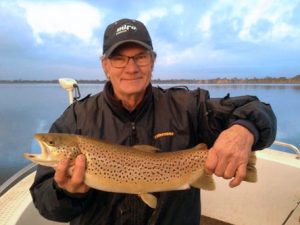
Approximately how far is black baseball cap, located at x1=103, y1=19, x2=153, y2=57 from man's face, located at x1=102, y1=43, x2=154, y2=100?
57 millimetres

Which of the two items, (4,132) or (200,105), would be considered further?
(4,132)

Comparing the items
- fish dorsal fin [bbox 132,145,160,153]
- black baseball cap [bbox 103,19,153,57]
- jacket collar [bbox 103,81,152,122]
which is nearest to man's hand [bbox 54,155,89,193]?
fish dorsal fin [bbox 132,145,160,153]

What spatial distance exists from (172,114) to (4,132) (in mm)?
17135

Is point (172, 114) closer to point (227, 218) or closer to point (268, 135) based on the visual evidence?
point (268, 135)

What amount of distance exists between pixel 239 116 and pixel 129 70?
3.34ft

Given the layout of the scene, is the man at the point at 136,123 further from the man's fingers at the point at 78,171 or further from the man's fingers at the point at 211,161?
the man's fingers at the point at 211,161

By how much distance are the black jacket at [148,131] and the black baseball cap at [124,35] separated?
396 mm

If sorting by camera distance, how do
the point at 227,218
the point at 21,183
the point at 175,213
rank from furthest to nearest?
the point at 227,218
the point at 21,183
the point at 175,213

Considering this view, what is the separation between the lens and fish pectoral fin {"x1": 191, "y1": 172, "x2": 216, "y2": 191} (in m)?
2.76

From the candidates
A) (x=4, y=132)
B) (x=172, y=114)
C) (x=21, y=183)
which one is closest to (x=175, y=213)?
(x=172, y=114)

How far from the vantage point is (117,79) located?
3.14 metres

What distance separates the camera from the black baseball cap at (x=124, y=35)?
10.2ft

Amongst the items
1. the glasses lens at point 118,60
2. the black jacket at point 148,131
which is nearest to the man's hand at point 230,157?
the black jacket at point 148,131

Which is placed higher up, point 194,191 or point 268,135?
point 268,135
